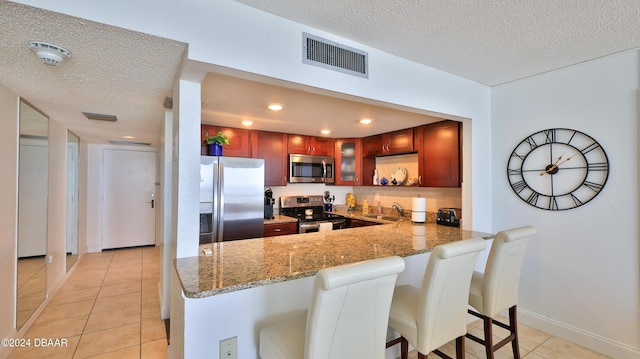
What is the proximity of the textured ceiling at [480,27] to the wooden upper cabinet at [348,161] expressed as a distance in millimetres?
2237

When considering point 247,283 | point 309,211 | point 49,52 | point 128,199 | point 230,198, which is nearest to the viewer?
point 247,283

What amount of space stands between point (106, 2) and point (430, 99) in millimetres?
2171

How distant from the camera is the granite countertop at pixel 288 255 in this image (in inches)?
50.9

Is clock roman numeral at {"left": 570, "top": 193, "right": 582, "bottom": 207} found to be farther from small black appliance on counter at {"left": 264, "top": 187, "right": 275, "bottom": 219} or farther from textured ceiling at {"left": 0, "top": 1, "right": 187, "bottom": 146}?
small black appliance on counter at {"left": 264, "top": 187, "right": 275, "bottom": 219}

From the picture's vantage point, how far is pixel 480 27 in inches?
68.4

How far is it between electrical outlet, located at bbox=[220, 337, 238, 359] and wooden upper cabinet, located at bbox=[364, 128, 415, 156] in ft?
9.66

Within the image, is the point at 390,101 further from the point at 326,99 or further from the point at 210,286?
the point at 210,286

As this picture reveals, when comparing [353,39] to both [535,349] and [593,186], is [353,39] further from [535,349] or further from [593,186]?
[535,349]

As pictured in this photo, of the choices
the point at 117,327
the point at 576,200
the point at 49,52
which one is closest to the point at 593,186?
the point at 576,200

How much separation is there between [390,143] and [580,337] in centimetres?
268

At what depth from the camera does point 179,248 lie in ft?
5.28

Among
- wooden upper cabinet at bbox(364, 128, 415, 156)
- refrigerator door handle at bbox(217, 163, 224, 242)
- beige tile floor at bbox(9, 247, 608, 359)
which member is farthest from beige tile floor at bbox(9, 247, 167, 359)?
wooden upper cabinet at bbox(364, 128, 415, 156)

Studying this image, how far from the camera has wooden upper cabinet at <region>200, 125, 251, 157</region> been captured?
3494 mm

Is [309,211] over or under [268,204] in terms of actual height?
under
